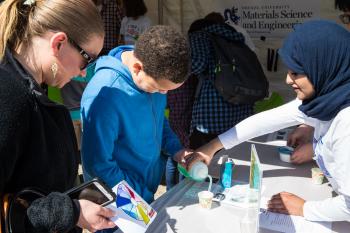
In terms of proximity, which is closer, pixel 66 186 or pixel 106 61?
pixel 66 186

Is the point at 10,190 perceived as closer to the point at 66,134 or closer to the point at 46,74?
the point at 66,134

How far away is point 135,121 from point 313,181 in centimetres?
79

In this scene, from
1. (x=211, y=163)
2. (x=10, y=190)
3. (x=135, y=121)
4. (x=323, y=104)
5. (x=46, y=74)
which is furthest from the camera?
(x=211, y=163)

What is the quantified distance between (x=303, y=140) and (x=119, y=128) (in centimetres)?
99

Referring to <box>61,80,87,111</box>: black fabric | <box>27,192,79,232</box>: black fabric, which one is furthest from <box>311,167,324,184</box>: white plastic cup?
<box>61,80,87,111</box>: black fabric

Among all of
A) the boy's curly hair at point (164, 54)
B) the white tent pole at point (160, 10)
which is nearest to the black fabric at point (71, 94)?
the white tent pole at point (160, 10)

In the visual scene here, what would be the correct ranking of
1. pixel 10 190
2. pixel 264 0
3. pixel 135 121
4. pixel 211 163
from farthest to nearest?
1. pixel 264 0
2. pixel 211 163
3. pixel 135 121
4. pixel 10 190

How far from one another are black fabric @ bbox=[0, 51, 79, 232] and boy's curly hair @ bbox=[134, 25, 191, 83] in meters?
0.36

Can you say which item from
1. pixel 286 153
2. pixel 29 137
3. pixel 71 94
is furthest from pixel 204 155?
pixel 71 94

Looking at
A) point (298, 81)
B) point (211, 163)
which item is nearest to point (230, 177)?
point (211, 163)

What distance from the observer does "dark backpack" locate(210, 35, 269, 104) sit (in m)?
2.12

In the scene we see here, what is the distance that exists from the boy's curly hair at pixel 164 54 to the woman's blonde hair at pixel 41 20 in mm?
258

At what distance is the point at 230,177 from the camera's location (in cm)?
143

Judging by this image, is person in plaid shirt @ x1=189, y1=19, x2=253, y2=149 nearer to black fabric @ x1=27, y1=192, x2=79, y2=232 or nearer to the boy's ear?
the boy's ear
